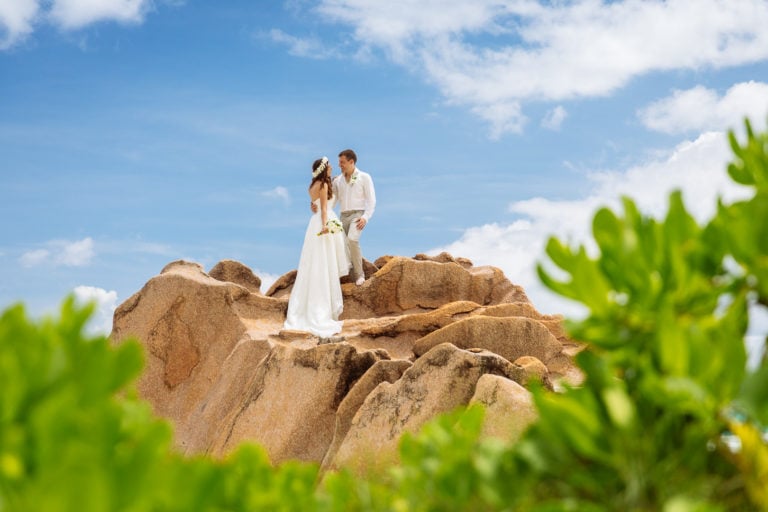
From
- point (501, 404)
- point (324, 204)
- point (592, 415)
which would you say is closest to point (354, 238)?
point (324, 204)

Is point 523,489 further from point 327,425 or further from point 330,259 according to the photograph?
point 330,259

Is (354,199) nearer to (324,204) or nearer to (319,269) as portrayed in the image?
(324,204)

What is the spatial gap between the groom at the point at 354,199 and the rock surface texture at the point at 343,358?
64 centimetres

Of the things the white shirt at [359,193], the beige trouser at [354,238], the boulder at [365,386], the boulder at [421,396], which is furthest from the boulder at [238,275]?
the boulder at [421,396]

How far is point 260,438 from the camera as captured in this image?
30.2 feet

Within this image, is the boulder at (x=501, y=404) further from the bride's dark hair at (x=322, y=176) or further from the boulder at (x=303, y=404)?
the bride's dark hair at (x=322, y=176)

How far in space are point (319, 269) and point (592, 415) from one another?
45.2 ft

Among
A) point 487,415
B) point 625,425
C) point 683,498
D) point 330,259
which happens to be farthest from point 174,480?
point 330,259

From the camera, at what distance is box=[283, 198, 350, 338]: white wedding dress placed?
14641mm

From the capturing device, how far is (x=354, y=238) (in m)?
16.4

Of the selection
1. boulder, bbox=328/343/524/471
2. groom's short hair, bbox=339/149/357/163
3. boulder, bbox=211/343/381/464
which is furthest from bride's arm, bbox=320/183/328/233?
boulder, bbox=328/343/524/471

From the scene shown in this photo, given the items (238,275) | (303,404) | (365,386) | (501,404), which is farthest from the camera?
(238,275)

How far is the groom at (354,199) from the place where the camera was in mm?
16375

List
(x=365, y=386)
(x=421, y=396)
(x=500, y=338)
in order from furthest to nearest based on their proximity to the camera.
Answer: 1. (x=500, y=338)
2. (x=365, y=386)
3. (x=421, y=396)
